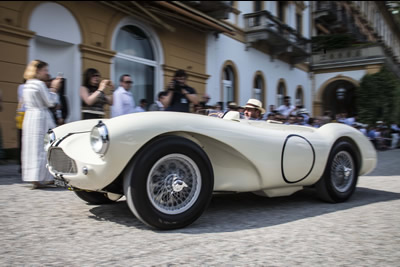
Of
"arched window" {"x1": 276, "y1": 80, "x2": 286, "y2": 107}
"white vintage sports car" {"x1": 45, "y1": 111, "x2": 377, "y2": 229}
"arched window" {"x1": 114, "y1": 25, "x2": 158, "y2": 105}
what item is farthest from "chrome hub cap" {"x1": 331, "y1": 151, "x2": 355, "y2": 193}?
"arched window" {"x1": 276, "y1": 80, "x2": 286, "y2": 107}

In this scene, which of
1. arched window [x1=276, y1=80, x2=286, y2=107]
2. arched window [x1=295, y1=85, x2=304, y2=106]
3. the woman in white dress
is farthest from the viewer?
arched window [x1=295, y1=85, x2=304, y2=106]

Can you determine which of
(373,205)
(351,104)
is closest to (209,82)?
(373,205)

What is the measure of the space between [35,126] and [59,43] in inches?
181

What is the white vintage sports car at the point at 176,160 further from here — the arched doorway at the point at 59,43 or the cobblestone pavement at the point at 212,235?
the arched doorway at the point at 59,43

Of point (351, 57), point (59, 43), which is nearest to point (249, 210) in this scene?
point (59, 43)

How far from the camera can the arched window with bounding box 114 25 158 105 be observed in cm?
1002

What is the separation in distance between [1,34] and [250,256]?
22.7ft

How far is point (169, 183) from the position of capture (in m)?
2.80

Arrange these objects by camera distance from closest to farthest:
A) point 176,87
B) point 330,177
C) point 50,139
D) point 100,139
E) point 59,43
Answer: point 100,139, point 50,139, point 330,177, point 176,87, point 59,43

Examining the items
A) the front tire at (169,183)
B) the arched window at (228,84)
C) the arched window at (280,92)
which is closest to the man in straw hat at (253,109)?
the front tire at (169,183)

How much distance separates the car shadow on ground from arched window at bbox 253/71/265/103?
1294cm

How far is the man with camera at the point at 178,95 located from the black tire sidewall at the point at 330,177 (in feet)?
6.42

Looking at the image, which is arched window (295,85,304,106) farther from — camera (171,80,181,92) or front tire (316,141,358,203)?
front tire (316,141,358,203)

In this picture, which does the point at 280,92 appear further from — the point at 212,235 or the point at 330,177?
the point at 212,235
